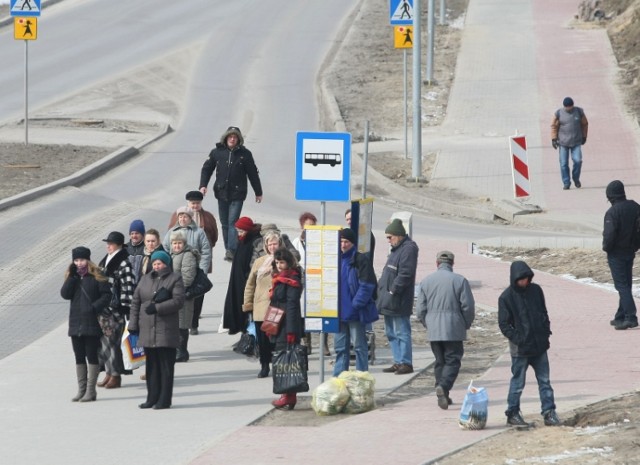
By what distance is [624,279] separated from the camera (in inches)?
626

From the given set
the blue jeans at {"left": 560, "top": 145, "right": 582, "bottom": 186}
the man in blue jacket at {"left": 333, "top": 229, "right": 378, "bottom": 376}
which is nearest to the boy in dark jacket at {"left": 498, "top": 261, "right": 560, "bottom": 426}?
the man in blue jacket at {"left": 333, "top": 229, "right": 378, "bottom": 376}

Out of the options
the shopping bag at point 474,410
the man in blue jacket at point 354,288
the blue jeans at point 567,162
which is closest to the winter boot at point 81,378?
the man in blue jacket at point 354,288

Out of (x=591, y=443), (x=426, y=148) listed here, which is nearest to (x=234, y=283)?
(x=591, y=443)

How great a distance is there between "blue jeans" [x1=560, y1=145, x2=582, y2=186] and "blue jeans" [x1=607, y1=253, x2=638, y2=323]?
35.1 feet

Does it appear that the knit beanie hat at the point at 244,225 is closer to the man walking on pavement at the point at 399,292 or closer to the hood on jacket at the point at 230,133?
the man walking on pavement at the point at 399,292

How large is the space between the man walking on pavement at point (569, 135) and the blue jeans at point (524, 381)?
15249 millimetres

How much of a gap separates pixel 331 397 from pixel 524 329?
188 centimetres

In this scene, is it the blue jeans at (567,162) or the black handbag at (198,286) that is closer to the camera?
the black handbag at (198,286)

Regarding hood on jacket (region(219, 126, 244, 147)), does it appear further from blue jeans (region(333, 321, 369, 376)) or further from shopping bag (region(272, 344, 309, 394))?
shopping bag (region(272, 344, 309, 394))

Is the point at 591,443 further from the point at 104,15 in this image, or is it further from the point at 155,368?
the point at 104,15

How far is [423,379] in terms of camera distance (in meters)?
14.2

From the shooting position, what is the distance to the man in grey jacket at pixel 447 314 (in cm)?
1250

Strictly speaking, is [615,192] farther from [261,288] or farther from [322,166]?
[261,288]

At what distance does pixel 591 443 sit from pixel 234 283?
495cm
